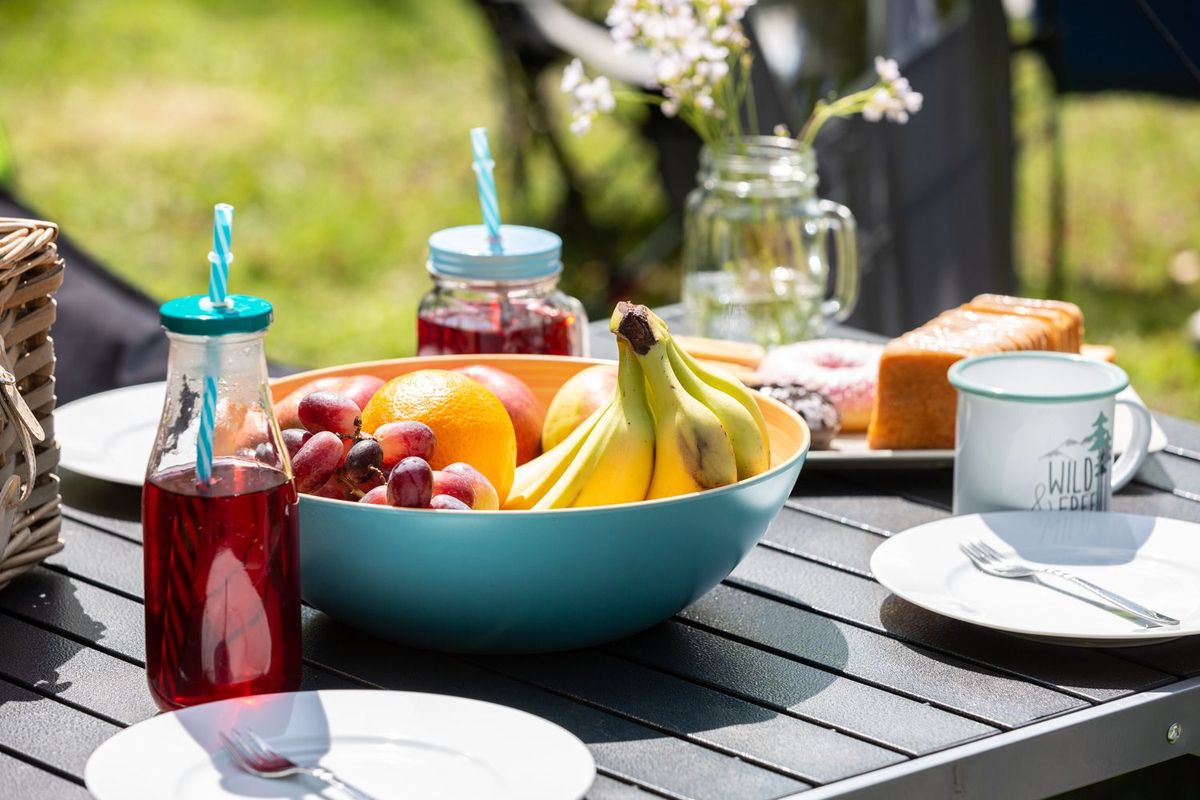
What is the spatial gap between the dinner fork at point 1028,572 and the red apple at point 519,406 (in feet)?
1.10

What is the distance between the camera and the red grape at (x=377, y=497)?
1033mm

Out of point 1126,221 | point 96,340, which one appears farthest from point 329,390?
point 1126,221

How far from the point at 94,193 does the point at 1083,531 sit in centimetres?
435

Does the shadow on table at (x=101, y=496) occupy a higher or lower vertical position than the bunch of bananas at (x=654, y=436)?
lower

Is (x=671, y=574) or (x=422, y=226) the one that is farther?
(x=422, y=226)

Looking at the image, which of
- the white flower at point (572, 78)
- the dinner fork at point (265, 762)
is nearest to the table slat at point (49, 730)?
the dinner fork at point (265, 762)

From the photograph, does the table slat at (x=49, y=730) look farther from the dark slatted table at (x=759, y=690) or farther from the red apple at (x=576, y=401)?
the red apple at (x=576, y=401)

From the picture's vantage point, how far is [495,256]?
1.42 m

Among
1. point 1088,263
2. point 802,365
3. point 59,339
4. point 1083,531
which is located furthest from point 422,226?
point 1083,531

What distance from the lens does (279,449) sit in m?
0.96

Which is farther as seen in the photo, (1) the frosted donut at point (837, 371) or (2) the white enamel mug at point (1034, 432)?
(1) the frosted donut at point (837, 371)

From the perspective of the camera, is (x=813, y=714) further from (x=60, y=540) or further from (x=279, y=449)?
(x=60, y=540)

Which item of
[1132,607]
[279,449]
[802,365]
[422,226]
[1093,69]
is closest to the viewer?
[279,449]

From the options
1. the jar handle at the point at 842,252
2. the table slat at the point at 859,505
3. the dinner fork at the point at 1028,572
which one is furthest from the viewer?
the jar handle at the point at 842,252
